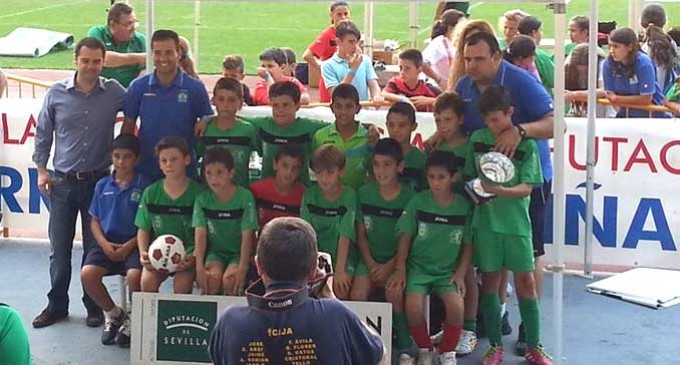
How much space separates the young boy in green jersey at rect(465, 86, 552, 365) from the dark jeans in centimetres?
241

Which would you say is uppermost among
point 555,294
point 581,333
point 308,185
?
point 308,185

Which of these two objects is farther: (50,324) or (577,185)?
(577,185)

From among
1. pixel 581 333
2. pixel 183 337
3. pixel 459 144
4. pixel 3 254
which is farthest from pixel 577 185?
pixel 3 254

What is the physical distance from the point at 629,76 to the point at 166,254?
180 inches

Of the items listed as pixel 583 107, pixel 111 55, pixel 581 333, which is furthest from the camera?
pixel 583 107

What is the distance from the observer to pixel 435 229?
6121 millimetres

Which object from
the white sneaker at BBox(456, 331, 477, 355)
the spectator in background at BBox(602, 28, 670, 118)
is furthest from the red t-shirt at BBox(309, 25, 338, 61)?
the white sneaker at BBox(456, 331, 477, 355)

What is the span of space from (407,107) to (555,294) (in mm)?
1350

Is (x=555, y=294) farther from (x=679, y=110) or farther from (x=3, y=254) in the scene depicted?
(x=3, y=254)

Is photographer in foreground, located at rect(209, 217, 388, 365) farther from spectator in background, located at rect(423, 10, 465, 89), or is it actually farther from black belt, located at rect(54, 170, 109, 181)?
spectator in background, located at rect(423, 10, 465, 89)

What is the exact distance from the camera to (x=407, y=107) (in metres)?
6.39

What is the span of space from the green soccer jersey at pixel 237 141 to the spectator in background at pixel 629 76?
141 inches

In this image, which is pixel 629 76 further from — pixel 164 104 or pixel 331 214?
pixel 164 104

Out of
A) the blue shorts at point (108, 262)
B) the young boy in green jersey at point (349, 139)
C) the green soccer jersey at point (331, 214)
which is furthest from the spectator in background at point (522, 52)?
the blue shorts at point (108, 262)
